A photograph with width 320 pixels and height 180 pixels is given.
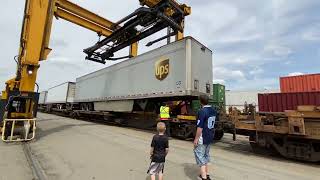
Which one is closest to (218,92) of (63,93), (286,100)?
(286,100)

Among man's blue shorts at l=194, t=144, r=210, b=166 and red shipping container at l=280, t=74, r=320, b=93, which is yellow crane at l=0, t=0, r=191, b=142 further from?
man's blue shorts at l=194, t=144, r=210, b=166

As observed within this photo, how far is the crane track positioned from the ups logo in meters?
6.39

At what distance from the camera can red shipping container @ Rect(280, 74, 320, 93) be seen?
13843 millimetres

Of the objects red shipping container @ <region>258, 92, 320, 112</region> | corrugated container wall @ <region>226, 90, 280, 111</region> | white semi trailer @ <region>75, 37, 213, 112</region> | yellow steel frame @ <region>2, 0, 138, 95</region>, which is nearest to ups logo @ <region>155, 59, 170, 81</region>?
white semi trailer @ <region>75, 37, 213, 112</region>

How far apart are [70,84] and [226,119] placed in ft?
70.4

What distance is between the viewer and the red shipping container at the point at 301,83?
13.8 metres

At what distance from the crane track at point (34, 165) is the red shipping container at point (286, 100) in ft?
28.6

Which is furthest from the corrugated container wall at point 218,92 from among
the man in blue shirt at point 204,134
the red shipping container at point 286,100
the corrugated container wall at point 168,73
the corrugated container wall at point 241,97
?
the corrugated container wall at point 241,97

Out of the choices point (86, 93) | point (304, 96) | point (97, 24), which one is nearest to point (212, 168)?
point (304, 96)

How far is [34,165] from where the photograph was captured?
20.5ft

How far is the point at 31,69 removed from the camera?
11469 millimetres

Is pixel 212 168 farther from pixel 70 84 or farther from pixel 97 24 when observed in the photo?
pixel 70 84

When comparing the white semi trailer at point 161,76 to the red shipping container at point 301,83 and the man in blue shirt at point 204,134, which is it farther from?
the man in blue shirt at point 204,134

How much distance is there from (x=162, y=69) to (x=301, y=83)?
25.2ft
